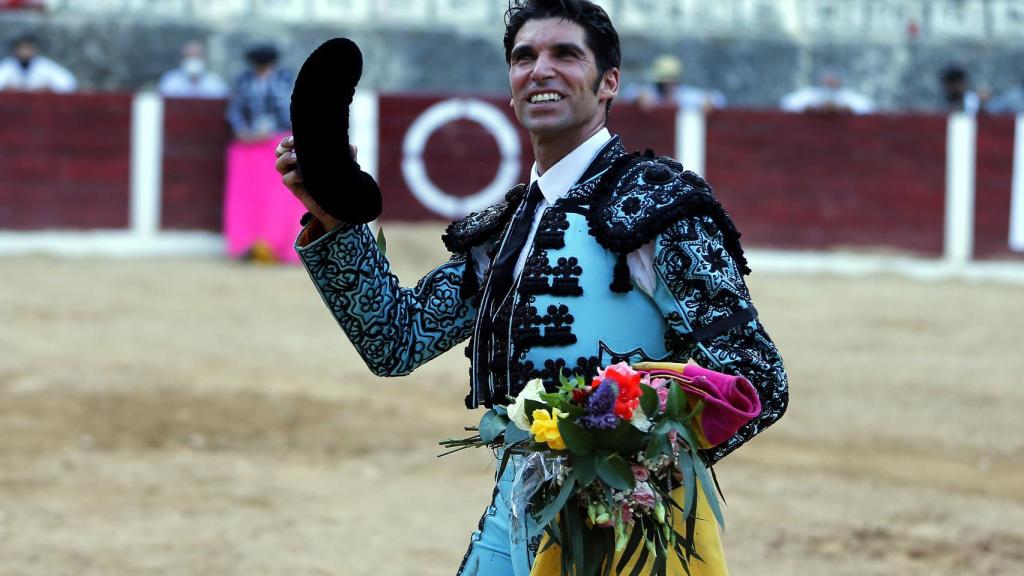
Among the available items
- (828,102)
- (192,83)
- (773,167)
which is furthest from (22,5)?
(828,102)

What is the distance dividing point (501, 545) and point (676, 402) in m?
0.44

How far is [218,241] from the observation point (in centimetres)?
1136

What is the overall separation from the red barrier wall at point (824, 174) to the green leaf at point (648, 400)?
32.2 feet

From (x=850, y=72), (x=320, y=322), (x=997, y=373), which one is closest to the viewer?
(x=997, y=373)

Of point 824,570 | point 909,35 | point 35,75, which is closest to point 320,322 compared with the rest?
point 35,75

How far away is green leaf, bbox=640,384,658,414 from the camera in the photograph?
2236 millimetres

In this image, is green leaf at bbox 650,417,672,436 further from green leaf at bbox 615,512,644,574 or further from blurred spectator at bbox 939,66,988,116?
blurred spectator at bbox 939,66,988,116

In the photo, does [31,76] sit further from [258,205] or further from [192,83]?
[258,205]

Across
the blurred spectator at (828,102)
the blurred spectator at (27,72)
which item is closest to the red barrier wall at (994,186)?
the blurred spectator at (828,102)

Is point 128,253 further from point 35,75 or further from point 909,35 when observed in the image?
point 909,35

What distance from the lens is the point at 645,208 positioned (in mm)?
2410

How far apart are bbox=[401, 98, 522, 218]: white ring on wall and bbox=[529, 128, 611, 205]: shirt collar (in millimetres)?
9071

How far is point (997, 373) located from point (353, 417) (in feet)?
11.4

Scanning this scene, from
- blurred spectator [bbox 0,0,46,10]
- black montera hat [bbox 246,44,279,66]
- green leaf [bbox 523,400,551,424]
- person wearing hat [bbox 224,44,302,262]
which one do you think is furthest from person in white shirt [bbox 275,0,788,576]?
blurred spectator [bbox 0,0,46,10]
